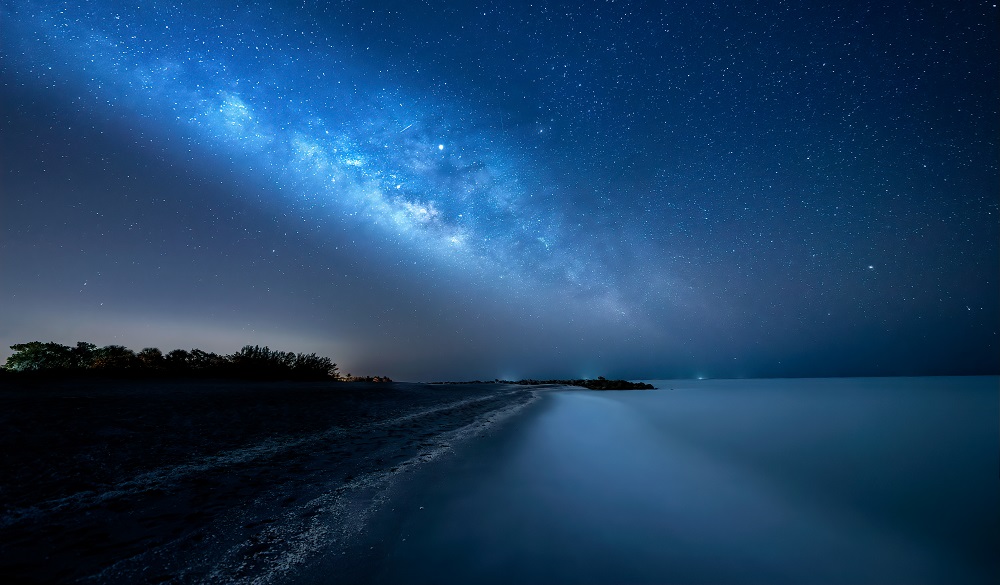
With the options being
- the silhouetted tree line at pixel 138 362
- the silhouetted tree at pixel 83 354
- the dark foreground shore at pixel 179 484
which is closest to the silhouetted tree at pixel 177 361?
the silhouetted tree line at pixel 138 362

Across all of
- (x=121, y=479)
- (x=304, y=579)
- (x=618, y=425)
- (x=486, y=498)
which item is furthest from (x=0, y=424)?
(x=618, y=425)

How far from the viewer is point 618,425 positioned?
845 centimetres

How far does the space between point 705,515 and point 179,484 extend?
4556mm

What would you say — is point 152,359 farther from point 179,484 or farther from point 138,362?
point 179,484

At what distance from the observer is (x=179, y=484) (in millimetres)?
3125

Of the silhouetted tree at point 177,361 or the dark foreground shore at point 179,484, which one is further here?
the silhouetted tree at point 177,361

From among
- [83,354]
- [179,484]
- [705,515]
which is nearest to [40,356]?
[83,354]

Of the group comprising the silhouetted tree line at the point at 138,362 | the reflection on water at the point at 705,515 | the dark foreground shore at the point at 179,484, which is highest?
the silhouetted tree line at the point at 138,362

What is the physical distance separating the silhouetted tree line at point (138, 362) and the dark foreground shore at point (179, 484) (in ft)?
14.8

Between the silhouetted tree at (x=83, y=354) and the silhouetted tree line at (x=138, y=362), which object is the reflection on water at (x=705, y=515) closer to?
the silhouetted tree line at (x=138, y=362)

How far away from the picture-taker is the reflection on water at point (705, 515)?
6.88 feet

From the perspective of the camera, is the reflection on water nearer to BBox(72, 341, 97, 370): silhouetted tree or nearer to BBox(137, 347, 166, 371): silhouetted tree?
BBox(137, 347, 166, 371): silhouetted tree

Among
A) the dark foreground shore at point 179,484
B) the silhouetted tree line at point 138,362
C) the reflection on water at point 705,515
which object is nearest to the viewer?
the dark foreground shore at point 179,484

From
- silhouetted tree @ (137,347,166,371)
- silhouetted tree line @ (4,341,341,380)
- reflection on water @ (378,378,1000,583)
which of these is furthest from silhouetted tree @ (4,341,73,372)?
reflection on water @ (378,378,1000,583)
